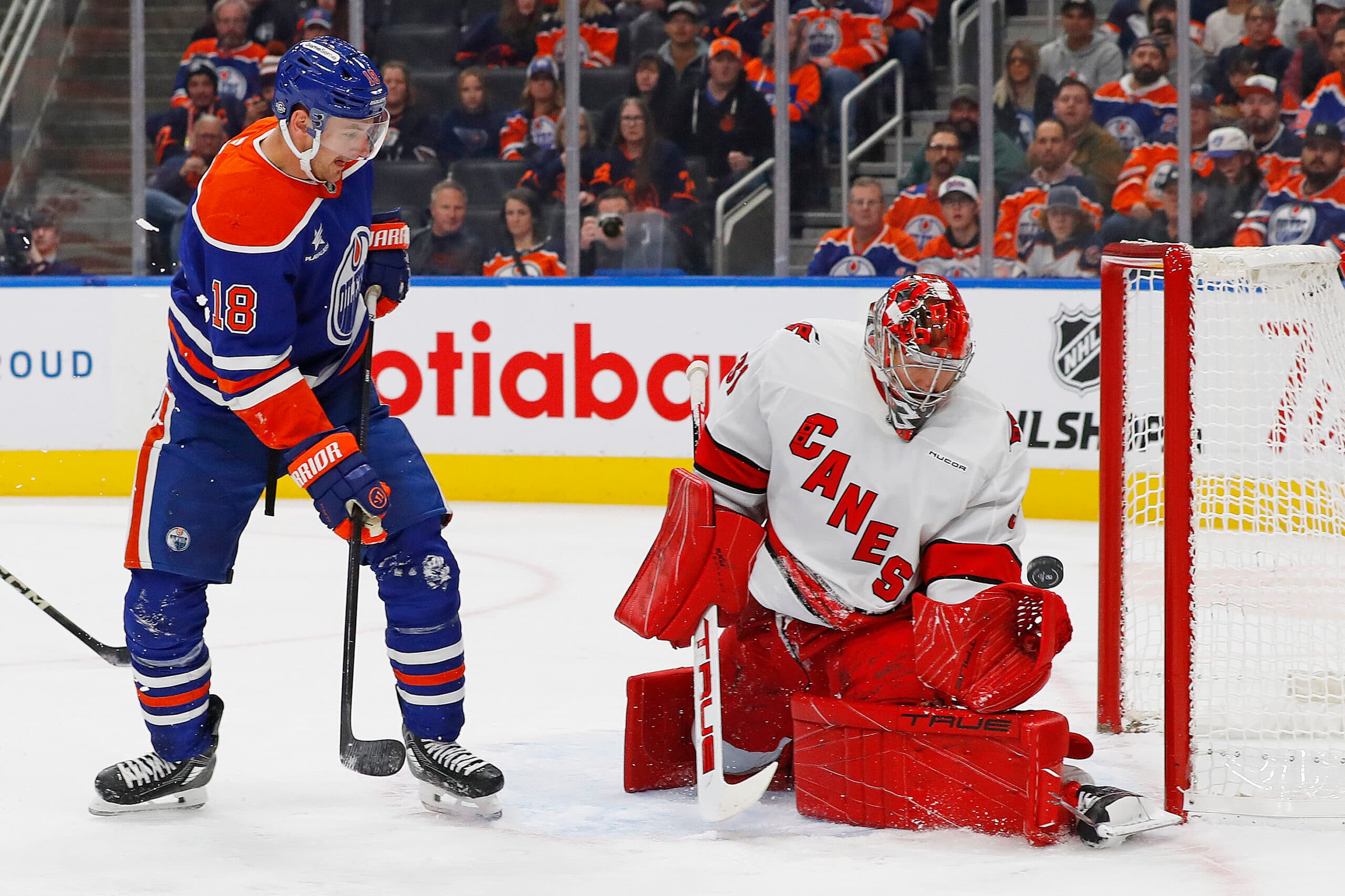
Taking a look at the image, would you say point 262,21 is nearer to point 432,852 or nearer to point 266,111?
point 266,111

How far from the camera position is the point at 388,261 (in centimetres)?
272

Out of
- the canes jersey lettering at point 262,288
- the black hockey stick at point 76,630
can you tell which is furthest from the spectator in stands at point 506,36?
the canes jersey lettering at point 262,288

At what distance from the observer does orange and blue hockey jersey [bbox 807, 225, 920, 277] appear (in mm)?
6234

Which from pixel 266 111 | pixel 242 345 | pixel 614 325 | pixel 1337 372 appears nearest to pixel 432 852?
pixel 242 345

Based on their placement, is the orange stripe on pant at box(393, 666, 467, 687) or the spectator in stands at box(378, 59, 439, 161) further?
the spectator in stands at box(378, 59, 439, 161)

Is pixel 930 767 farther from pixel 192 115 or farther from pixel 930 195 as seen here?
pixel 192 115

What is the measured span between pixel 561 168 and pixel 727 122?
65cm

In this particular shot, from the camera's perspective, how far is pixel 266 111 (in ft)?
22.5

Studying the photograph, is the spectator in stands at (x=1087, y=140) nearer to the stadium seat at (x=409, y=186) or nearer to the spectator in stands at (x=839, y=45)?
the spectator in stands at (x=839, y=45)

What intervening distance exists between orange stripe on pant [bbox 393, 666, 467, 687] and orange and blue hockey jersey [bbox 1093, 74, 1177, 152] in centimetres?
412

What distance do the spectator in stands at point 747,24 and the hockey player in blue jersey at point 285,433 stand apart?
3823mm

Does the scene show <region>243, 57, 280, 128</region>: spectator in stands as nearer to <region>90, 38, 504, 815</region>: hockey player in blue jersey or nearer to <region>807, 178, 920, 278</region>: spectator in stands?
<region>807, 178, 920, 278</region>: spectator in stands

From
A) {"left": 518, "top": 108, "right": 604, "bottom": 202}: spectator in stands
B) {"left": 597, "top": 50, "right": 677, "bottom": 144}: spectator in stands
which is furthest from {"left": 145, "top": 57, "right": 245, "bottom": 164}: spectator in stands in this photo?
{"left": 597, "top": 50, "right": 677, "bottom": 144}: spectator in stands

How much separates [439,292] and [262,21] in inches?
62.1
